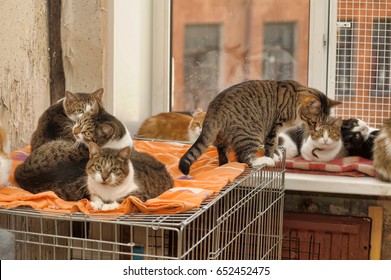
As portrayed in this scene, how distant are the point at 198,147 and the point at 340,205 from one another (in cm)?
75

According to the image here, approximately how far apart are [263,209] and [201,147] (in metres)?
0.30

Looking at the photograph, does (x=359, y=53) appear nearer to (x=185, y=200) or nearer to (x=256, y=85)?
(x=256, y=85)

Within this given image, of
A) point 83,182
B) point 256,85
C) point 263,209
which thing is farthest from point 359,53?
point 83,182

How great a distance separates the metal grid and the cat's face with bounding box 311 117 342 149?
0.32 meters

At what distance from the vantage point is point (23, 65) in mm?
2330

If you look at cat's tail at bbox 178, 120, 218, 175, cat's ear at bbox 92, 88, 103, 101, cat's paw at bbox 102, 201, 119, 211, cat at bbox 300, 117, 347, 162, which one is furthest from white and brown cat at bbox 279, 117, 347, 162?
cat's paw at bbox 102, 201, 119, 211

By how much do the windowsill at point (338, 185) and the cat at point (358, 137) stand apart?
0.16 metres

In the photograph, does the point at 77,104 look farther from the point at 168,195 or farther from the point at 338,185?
the point at 338,185

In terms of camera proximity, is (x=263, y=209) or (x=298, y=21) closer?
(x=263, y=209)

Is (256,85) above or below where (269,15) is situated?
below

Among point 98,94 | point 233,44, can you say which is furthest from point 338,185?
point 98,94

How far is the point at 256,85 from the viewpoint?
248 cm

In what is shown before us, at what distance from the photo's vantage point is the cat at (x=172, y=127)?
8.95 feet
